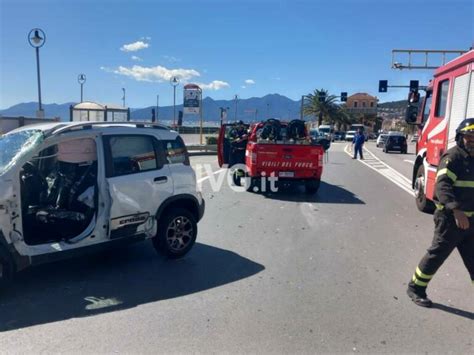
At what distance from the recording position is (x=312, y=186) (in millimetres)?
11625

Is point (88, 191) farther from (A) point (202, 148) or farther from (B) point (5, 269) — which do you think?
(A) point (202, 148)

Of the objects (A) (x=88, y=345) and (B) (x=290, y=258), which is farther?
(B) (x=290, y=258)

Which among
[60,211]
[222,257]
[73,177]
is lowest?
[222,257]

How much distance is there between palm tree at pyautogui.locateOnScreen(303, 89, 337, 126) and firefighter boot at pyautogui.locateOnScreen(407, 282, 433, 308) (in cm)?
7602

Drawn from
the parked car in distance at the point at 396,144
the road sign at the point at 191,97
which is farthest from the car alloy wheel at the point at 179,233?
the parked car in distance at the point at 396,144

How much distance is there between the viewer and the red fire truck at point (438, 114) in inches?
297

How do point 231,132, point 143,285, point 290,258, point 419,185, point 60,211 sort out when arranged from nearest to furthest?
point 143,285
point 60,211
point 290,258
point 419,185
point 231,132

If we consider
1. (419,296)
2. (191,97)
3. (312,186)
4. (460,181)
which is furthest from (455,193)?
(191,97)

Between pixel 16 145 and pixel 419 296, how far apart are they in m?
4.48

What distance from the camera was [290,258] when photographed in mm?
5902

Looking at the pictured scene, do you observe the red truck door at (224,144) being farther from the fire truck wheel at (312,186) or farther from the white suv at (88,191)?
Result: the white suv at (88,191)

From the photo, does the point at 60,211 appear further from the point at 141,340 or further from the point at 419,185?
the point at 419,185

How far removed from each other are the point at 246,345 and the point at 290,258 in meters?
2.45

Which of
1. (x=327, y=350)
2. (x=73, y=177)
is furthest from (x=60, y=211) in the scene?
(x=327, y=350)
